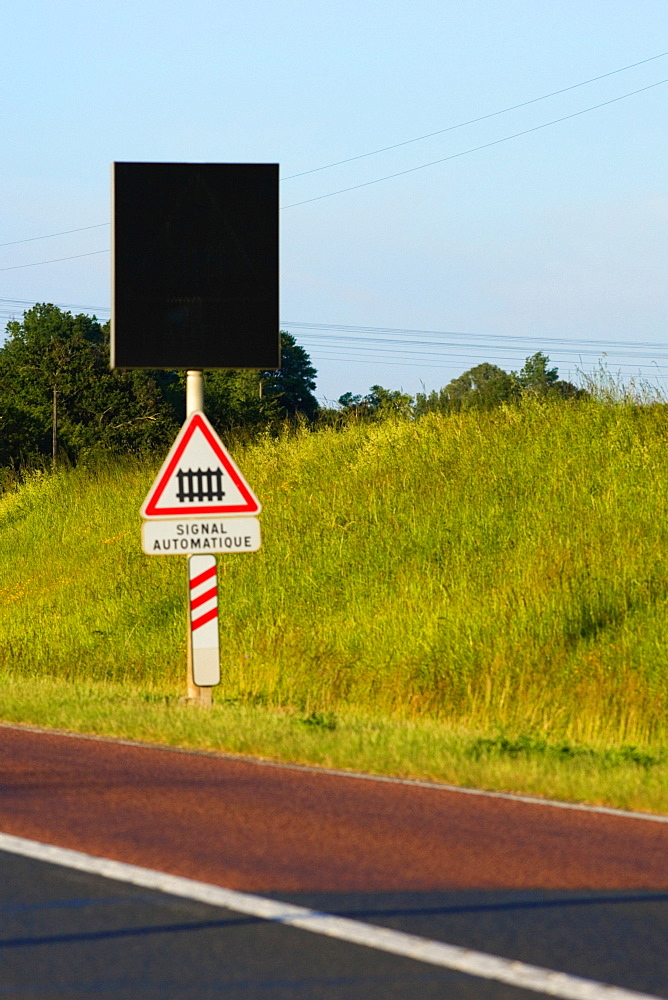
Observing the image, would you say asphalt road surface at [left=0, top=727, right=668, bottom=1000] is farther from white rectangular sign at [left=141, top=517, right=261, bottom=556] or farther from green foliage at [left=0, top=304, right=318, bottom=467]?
green foliage at [left=0, top=304, right=318, bottom=467]

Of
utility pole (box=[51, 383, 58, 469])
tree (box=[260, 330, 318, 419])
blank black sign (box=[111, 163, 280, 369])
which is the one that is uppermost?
tree (box=[260, 330, 318, 419])

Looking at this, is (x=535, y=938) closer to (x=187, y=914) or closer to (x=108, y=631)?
(x=187, y=914)

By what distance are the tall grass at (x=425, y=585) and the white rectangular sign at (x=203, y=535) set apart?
1.83 metres

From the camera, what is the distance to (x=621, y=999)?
4930mm

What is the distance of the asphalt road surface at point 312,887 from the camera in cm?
525

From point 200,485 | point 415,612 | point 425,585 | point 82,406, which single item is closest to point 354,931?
point 200,485

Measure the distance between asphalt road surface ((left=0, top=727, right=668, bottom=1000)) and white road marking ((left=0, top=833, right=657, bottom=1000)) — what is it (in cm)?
3

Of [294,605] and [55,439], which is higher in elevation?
[55,439]

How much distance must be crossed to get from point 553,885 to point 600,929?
0.77 meters

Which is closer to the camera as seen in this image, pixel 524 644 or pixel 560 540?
pixel 524 644

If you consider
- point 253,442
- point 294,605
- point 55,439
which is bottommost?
point 294,605

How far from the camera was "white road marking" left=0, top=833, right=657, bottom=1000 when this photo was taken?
16.6 ft

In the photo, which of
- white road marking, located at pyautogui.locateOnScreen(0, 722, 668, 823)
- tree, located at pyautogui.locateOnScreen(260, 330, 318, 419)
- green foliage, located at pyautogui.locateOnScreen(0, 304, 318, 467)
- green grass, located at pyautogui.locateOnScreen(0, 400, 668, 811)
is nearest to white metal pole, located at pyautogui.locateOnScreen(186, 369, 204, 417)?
green grass, located at pyautogui.locateOnScreen(0, 400, 668, 811)

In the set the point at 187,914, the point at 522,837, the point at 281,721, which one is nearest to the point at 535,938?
the point at 187,914
